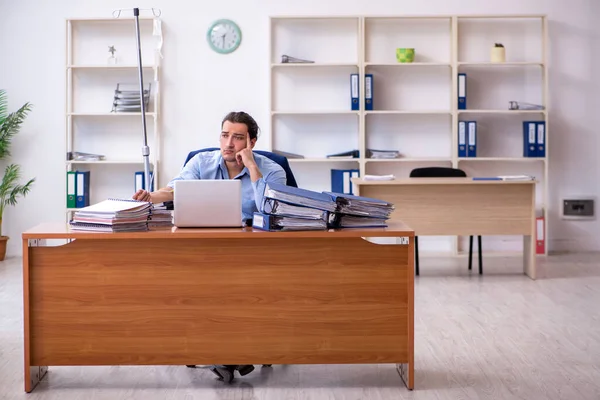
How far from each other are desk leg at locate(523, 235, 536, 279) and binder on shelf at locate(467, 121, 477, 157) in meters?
1.12

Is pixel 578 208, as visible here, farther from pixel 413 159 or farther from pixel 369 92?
pixel 369 92

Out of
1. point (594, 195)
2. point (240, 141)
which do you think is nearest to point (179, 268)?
point (240, 141)

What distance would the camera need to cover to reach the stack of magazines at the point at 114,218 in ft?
10.9

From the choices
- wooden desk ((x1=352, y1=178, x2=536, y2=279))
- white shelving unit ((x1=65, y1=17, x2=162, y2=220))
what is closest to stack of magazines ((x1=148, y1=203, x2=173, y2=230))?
wooden desk ((x1=352, y1=178, x2=536, y2=279))

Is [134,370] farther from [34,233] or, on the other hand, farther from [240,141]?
[240,141]

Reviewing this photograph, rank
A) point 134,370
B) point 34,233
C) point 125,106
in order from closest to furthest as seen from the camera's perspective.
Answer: point 34,233 < point 134,370 < point 125,106

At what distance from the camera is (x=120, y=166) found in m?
7.46

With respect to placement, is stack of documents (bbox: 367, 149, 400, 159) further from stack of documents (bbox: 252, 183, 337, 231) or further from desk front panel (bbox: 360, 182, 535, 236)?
stack of documents (bbox: 252, 183, 337, 231)

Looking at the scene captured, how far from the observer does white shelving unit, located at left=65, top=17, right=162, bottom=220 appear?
24.1ft

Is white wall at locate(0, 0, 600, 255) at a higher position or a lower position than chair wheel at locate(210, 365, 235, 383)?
higher

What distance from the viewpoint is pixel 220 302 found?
342cm

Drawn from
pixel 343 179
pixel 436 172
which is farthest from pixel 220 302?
pixel 343 179

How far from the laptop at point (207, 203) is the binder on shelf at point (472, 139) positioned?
4141 mm

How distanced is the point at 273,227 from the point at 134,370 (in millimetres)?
957
